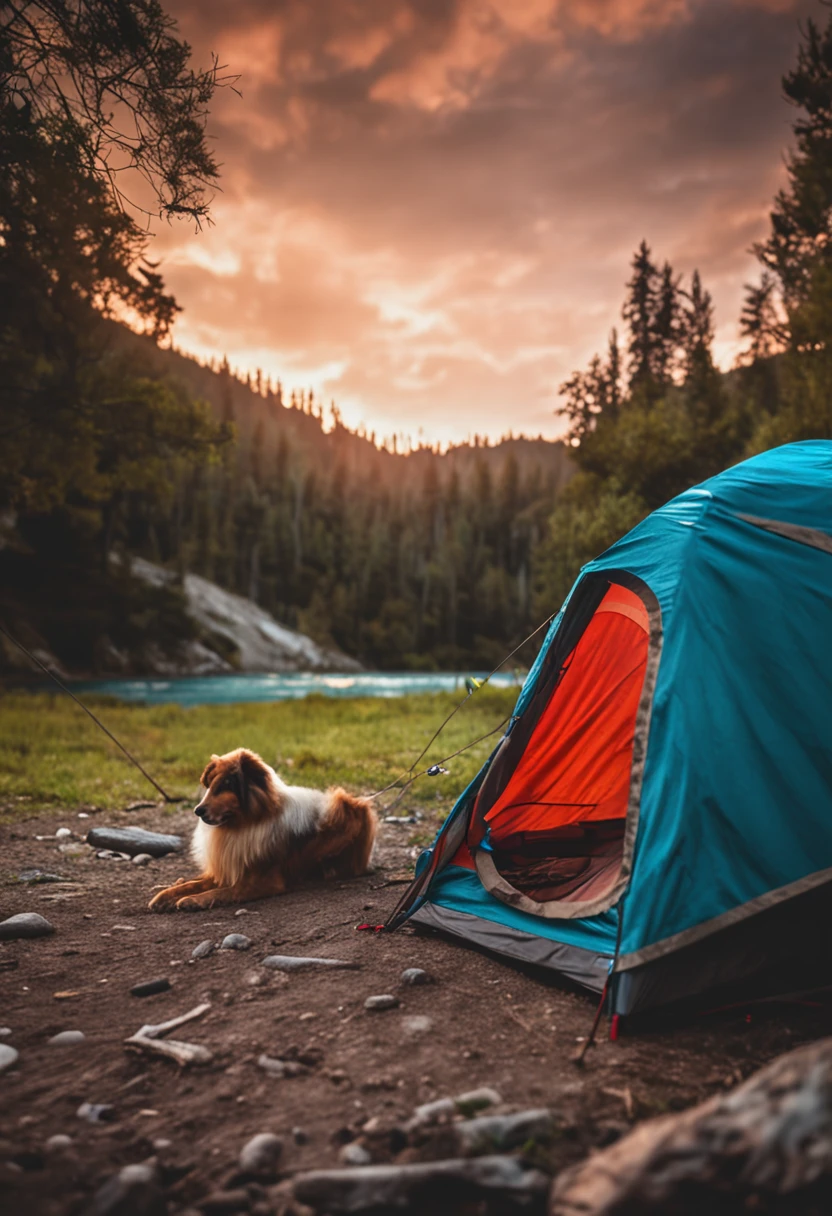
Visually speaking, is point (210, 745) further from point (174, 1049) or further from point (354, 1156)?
point (354, 1156)

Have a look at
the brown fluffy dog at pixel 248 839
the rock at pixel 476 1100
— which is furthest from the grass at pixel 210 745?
the rock at pixel 476 1100

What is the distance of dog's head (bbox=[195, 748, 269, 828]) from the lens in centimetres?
538

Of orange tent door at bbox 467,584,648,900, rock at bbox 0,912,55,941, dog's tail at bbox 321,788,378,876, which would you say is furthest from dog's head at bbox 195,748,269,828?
orange tent door at bbox 467,584,648,900

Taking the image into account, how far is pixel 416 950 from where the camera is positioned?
4.37 metres

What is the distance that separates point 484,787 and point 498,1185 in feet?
9.24

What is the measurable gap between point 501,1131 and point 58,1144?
1588mm

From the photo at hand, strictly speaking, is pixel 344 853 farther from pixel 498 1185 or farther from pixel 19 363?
pixel 19 363

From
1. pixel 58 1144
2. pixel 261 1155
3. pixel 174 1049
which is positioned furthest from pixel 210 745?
pixel 261 1155

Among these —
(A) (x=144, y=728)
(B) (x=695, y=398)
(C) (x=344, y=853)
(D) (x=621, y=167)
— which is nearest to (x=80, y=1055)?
(C) (x=344, y=853)

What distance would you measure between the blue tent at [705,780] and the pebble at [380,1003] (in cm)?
91

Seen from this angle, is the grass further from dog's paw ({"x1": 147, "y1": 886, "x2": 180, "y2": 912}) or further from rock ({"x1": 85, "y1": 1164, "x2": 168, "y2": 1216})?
rock ({"x1": 85, "y1": 1164, "x2": 168, "y2": 1216})

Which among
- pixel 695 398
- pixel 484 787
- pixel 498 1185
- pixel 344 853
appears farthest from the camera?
pixel 695 398

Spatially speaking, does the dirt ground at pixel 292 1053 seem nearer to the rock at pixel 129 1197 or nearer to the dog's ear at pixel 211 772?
the rock at pixel 129 1197

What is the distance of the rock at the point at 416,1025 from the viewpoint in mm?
3305
